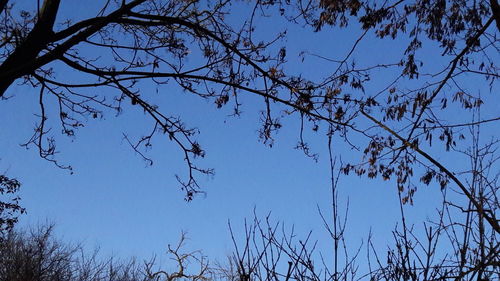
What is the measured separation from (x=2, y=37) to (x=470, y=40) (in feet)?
21.7

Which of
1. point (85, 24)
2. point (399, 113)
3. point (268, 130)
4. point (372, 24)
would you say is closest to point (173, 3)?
point (85, 24)

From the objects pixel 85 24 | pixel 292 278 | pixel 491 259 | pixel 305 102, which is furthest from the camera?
pixel 305 102

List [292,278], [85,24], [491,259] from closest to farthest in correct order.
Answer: [491,259] → [292,278] → [85,24]

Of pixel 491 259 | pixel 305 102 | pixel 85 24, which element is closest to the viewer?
pixel 491 259

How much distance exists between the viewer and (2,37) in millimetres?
8258

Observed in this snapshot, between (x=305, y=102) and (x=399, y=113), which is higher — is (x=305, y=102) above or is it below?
below

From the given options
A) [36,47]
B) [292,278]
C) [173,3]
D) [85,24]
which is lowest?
[292,278]

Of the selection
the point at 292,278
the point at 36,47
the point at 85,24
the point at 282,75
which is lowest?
the point at 292,278

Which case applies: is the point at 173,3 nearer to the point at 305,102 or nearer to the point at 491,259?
the point at 305,102

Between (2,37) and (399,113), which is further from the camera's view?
(399,113)

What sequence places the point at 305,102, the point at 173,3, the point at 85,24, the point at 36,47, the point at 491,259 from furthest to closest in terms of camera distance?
1. the point at 173,3
2. the point at 305,102
3. the point at 85,24
4. the point at 36,47
5. the point at 491,259

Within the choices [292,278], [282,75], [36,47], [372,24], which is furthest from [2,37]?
[292,278]

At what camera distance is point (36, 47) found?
6602 mm

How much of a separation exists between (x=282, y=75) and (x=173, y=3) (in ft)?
6.45
